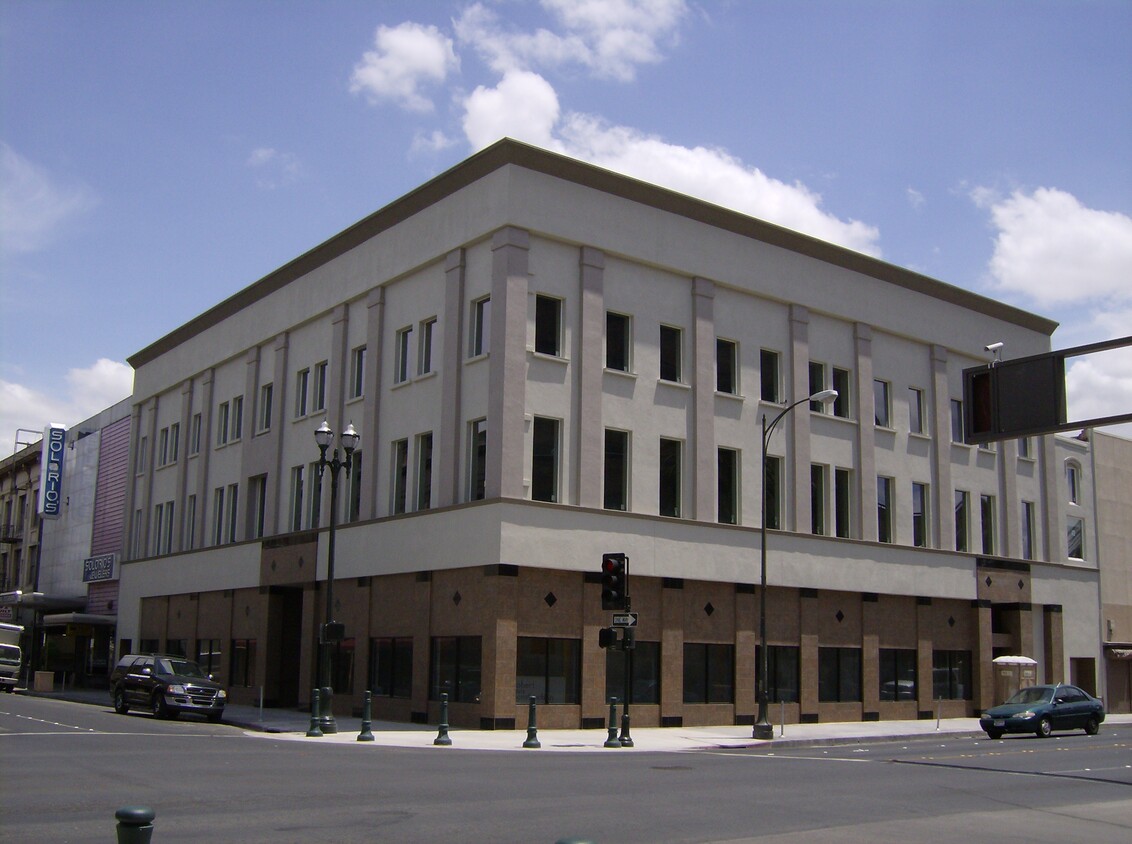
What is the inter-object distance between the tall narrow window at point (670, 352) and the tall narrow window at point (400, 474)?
8.24m

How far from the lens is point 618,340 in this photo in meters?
34.8

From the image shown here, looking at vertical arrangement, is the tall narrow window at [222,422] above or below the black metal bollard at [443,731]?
above

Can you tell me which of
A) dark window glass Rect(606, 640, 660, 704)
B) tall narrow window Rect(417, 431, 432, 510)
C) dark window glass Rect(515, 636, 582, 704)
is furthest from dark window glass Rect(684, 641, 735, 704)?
tall narrow window Rect(417, 431, 432, 510)

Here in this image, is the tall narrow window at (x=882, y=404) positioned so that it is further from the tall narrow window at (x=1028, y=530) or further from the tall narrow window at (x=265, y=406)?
the tall narrow window at (x=265, y=406)

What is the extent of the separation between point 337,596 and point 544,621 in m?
9.39

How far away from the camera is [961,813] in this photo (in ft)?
49.3

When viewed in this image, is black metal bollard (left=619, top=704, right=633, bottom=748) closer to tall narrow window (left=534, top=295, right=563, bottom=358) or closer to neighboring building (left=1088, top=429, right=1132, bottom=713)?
tall narrow window (left=534, top=295, right=563, bottom=358)

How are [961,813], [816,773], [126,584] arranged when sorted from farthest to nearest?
[126,584]
[816,773]
[961,813]

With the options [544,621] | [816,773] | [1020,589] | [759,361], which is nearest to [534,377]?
[544,621]

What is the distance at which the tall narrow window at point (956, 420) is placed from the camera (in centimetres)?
4438

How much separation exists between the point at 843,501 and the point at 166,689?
2240 centimetres

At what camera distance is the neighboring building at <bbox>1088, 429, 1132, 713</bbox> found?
49.0 metres

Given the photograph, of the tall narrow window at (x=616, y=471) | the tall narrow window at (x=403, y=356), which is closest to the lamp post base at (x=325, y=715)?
the tall narrow window at (x=616, y=471)

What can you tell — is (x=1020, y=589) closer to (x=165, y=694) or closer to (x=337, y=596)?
(x=337, y=596)
